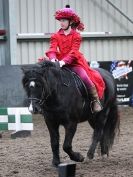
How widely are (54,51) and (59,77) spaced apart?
0.48 m

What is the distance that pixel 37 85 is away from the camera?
6980mm

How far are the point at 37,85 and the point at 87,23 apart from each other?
41.6 ft

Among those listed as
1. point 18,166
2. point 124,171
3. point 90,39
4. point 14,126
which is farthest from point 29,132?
point 90,39

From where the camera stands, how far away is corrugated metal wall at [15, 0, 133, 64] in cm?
1867

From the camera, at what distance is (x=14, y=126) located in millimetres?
11414

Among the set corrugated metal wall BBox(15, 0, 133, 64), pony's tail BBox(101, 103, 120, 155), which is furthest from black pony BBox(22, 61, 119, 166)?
corrugated metal wall BBox(15, 0, 133, 64)

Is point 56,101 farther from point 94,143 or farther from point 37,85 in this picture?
A: point 94,143

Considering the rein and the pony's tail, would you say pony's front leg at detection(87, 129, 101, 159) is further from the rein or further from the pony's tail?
the rein

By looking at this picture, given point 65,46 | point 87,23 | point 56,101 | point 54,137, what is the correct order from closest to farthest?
point 56,101, point 54,137, point 65,46, point 87,23

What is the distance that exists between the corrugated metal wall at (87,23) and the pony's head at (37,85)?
11353 mm

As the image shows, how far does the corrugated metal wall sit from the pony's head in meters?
11.4

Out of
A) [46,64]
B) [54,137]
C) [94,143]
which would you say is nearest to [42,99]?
[46,64]

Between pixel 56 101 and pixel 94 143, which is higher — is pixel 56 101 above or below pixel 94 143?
above

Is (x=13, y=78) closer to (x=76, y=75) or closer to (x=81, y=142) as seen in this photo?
(x=81, y=142)
